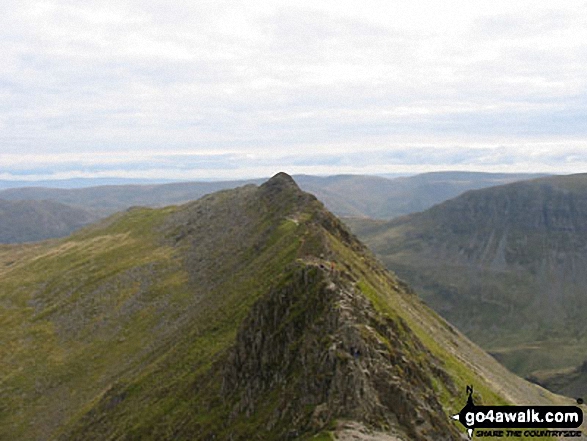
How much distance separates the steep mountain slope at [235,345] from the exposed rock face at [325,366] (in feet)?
0.52

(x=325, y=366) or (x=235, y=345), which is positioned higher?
(x=325, y=366)

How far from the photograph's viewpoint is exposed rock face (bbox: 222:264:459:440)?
44.9 metres

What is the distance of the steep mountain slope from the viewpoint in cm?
4719

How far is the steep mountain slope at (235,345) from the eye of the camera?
155 feet

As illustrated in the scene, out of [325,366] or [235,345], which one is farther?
[235,345]

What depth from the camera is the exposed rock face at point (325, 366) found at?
147 feet

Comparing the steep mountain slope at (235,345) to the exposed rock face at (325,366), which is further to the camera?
the steep mountain slope at (235,345)

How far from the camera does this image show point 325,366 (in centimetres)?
4769

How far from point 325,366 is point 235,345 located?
16.9 m

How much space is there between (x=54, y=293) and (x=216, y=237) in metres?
56.2

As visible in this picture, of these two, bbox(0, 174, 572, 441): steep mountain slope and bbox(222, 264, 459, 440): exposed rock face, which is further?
bbox(0, 174, 572, 441): steep mountain slope

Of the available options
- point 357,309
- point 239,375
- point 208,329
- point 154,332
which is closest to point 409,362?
point 357,309

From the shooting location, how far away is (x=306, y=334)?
5306cm

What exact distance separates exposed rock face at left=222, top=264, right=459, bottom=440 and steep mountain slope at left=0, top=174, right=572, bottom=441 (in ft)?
0.52
